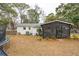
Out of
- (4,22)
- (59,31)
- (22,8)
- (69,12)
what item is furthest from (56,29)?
(4,22)

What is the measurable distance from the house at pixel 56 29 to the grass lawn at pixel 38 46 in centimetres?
6

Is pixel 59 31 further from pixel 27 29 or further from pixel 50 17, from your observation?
pixel 27 29

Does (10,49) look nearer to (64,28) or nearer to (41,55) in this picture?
(41,55)

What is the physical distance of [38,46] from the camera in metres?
1.85

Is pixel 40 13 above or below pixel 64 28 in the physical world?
above

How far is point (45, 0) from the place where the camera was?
6.01 feet

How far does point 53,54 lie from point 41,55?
0.11 meters

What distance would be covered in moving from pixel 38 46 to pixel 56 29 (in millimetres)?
227

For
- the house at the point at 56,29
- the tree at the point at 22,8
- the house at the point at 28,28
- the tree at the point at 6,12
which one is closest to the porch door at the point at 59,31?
the house at the point at 56,29

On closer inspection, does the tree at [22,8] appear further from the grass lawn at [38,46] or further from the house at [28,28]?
the grass lawn at [38,46]

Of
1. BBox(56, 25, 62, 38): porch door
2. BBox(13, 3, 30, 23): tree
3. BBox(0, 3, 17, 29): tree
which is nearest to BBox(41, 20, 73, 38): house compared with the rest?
BBox(56, 25, 62, 38): porch door

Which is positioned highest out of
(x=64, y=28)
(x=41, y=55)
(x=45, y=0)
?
(x=45, y=0)

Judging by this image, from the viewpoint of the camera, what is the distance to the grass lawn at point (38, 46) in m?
1.83

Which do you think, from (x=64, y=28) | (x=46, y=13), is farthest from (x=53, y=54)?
(x=46, y=13)
